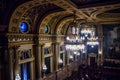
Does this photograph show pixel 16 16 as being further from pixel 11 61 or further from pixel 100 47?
pixel 100 47

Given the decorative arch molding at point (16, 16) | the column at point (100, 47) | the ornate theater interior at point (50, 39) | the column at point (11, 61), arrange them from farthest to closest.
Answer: the column at point (100, 47) → the column at point (11, 61) → the ornate theater interior at point (50, 39) → the decorative arch molding at point (16, 16)

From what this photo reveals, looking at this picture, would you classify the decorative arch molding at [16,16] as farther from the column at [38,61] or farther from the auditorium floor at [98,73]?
the auditorium floor at [98,73]

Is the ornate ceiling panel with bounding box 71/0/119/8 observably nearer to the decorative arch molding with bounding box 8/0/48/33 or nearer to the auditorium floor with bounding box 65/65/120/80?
the decorative arch molding with bounding box 8/0/48/33

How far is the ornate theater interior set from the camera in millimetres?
10133

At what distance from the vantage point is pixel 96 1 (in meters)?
9.84

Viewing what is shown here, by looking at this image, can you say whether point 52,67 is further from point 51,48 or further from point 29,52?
point 29,52

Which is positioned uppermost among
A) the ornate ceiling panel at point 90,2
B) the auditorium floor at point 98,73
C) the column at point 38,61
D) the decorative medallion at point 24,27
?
the ornate ceiling panel at point 90,2

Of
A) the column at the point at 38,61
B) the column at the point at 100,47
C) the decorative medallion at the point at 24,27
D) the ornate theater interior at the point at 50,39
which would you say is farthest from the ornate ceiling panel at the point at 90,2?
the column at the point at 100,47

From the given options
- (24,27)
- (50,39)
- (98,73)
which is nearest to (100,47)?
(98,73)

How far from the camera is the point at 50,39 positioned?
16.9 meters

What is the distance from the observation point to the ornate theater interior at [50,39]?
10133 millimetres

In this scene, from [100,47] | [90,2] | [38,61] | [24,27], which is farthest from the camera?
[100,47]

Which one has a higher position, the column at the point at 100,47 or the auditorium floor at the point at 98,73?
the column at the point at 100,47

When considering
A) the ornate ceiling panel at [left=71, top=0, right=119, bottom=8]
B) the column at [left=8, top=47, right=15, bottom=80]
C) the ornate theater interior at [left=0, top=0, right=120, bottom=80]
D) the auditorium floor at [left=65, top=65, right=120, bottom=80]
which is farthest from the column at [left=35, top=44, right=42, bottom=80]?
the ornate ceiling panel at [left=71, top=0, right=119, bottom=8]
